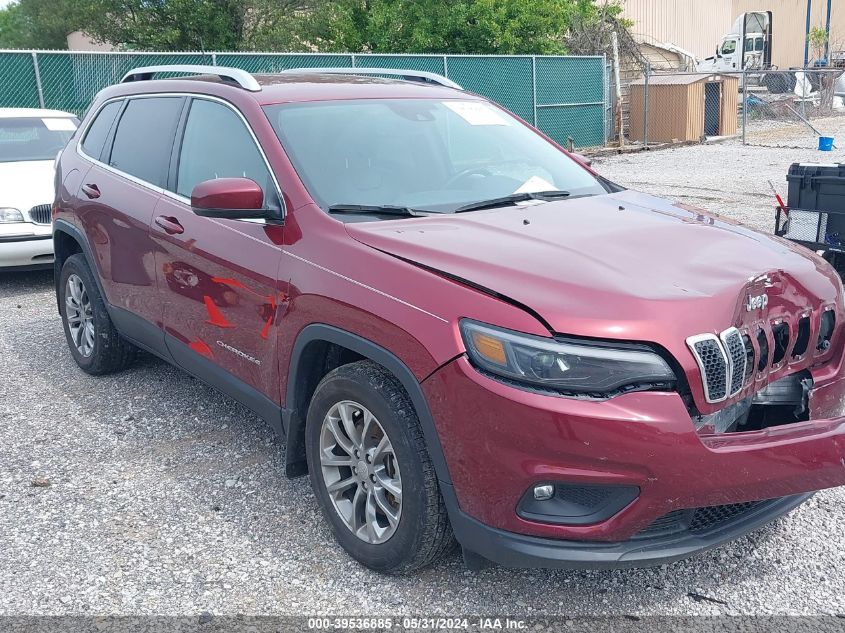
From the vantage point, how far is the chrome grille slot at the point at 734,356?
8.76 feet

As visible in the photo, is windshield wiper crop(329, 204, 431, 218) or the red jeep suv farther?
windshield wiper crop(329, 204, 431, 218)

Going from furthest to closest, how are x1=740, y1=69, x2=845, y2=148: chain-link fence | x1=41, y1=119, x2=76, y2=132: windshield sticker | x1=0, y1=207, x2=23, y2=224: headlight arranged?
x1=740, y1=69, x2=845, y2=148: chain-link fence
x1=41, y1=119, x2=76, y2=132: windshield sticker
x1=0, y1=207, x2=23, y2=224: headlight

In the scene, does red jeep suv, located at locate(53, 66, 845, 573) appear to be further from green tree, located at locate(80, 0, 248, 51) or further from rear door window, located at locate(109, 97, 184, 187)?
green tree, located at locate(80, 0, 248, 51)

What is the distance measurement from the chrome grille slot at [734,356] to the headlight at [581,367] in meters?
0.24

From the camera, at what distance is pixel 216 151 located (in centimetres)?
404

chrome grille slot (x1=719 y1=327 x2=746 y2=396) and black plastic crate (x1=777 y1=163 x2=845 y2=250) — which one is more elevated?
chrome grille slot (x1=719 y1=327 x2=746 y2=396)

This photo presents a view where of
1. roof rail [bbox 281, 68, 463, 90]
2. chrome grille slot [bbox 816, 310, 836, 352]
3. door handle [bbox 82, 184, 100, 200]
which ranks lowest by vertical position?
chrome grille slot [bbox 816, 310, 836, 352]

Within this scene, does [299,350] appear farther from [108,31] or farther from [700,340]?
[108,31]

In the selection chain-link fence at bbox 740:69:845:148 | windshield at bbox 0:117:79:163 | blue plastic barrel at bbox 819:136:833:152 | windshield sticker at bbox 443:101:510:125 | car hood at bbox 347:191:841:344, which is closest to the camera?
car hood at bbox 347:191:841:344

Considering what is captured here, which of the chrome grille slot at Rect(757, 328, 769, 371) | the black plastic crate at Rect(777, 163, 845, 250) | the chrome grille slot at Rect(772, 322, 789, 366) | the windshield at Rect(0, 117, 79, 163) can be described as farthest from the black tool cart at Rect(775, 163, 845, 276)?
the windshield at Rect(0, 117, 79, 163)

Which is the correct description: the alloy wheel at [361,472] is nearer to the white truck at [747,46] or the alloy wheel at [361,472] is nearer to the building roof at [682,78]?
the building roof at [682,78]

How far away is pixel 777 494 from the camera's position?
269 centimetres

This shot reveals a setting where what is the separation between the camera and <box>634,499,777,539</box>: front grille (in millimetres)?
2652

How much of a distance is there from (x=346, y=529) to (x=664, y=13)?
136 feet
